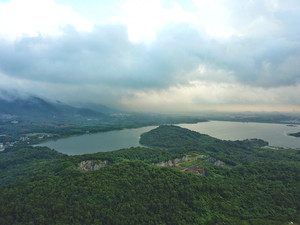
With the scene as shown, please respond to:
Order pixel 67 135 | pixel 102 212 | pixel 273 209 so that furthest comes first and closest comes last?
1. pixel 67 135
2. pixel 273 209
3. pixel 102 212

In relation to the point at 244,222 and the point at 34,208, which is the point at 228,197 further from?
the point at 34,208

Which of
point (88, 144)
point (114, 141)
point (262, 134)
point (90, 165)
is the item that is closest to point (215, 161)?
point (90, 165)

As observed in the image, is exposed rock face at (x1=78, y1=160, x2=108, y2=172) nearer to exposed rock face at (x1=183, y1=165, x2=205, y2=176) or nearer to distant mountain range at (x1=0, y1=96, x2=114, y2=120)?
exposed rock face at (x1=183, y1=165, x2=205, y2=176)

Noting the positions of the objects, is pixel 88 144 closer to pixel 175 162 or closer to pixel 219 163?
pixel 175 162

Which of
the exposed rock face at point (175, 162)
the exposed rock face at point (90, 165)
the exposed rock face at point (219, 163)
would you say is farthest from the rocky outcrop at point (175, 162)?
the exposed rock face at point (90, 165)

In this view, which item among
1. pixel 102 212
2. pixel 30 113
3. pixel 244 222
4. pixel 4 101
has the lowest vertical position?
pixel 244 222

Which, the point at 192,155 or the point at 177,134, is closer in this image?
the point at 192,155

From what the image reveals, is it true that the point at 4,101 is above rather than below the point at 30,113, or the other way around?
above

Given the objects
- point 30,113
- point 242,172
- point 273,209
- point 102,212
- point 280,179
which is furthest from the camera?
point 30,113

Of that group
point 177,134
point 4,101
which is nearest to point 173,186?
point 177,134

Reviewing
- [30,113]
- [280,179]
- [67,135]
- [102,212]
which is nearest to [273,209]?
[280,179]
